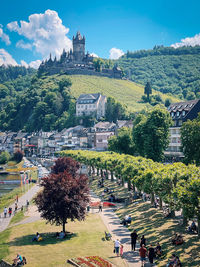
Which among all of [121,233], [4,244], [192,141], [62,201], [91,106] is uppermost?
[91,106]

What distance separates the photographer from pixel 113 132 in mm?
137625

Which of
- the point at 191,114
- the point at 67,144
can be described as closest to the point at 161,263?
the point at 191,114

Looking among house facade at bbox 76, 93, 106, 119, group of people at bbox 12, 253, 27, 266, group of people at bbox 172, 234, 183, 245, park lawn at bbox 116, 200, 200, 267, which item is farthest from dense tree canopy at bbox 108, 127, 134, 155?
house facade at bbox 76, 93, 106, 119

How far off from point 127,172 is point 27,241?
2328cm

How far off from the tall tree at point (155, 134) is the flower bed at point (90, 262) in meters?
47.6

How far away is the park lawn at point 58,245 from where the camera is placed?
2595 centimetres

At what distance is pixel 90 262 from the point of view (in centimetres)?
2442

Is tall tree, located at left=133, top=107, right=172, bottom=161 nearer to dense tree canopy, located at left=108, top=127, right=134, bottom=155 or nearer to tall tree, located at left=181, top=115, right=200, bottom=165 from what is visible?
tall tree, located at left=181, top=115, right=200, bottom=165

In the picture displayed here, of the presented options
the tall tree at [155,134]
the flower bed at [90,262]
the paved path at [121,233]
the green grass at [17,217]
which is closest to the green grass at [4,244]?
the green grass at [17,217]

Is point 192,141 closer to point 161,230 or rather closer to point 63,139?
point 161,230

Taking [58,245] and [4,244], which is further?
[4,244]

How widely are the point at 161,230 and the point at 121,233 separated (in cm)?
423

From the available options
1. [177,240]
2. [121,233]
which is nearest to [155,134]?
[121,233]

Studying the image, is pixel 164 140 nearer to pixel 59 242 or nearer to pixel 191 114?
pixel 191 114
